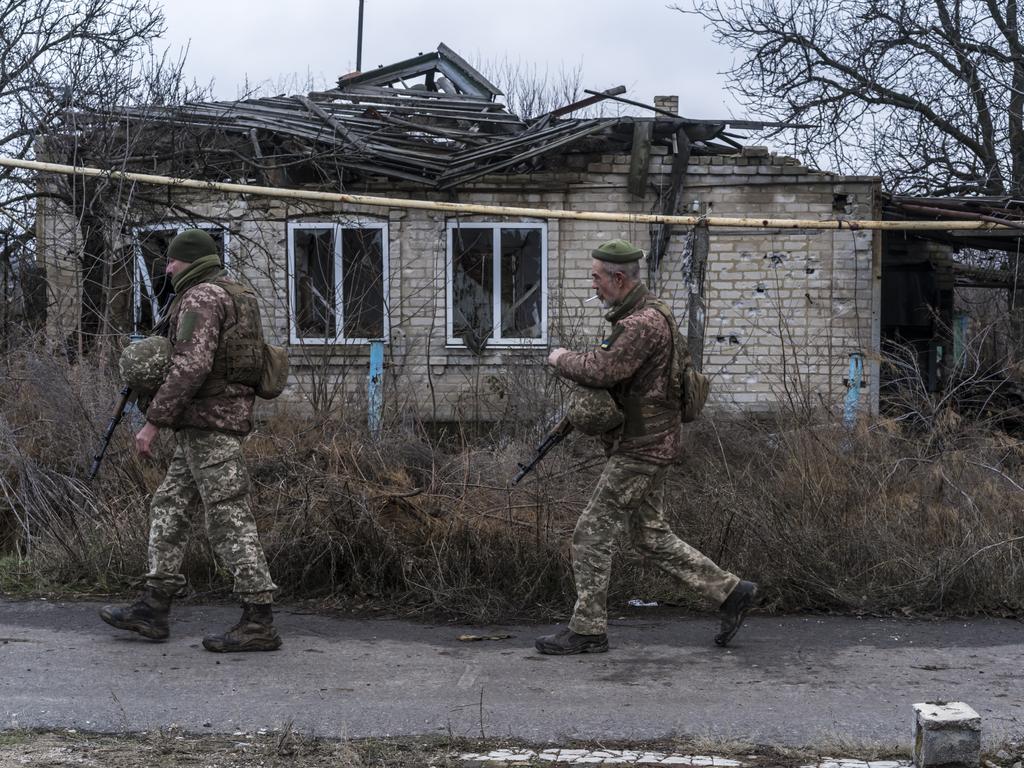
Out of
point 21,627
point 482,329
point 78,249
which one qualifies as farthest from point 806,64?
point 21,627

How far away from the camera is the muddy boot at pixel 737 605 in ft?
16.7

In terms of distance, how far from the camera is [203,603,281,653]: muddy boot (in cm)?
507

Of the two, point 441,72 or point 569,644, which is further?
point 441,72

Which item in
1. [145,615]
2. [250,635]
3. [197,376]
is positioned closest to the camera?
[197,376]

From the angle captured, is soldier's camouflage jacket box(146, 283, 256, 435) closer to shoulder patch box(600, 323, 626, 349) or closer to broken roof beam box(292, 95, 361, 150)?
shoulder patch box(600, 323, 626, 349)

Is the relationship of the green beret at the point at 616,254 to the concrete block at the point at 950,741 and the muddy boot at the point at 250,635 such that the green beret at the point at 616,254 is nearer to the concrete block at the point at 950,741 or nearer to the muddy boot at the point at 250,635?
the muddy boot at the point at 250,635

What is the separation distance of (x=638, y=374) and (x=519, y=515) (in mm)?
1349

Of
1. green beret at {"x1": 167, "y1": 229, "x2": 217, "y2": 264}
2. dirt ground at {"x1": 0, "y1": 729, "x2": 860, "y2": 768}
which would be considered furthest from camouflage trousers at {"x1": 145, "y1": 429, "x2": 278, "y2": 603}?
dirt ground at {"x1": 0, "y1": 729, "x2": 860, "y2": 768}

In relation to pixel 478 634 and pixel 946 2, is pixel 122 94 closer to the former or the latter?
pixel 478 634

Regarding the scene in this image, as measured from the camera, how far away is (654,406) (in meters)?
5.05

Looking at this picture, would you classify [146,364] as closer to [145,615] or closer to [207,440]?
[207,440]

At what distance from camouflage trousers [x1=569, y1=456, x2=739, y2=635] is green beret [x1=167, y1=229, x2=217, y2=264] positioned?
216 cm

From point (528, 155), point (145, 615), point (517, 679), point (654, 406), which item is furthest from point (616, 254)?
point (528, 155)

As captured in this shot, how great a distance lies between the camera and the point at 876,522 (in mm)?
6070
